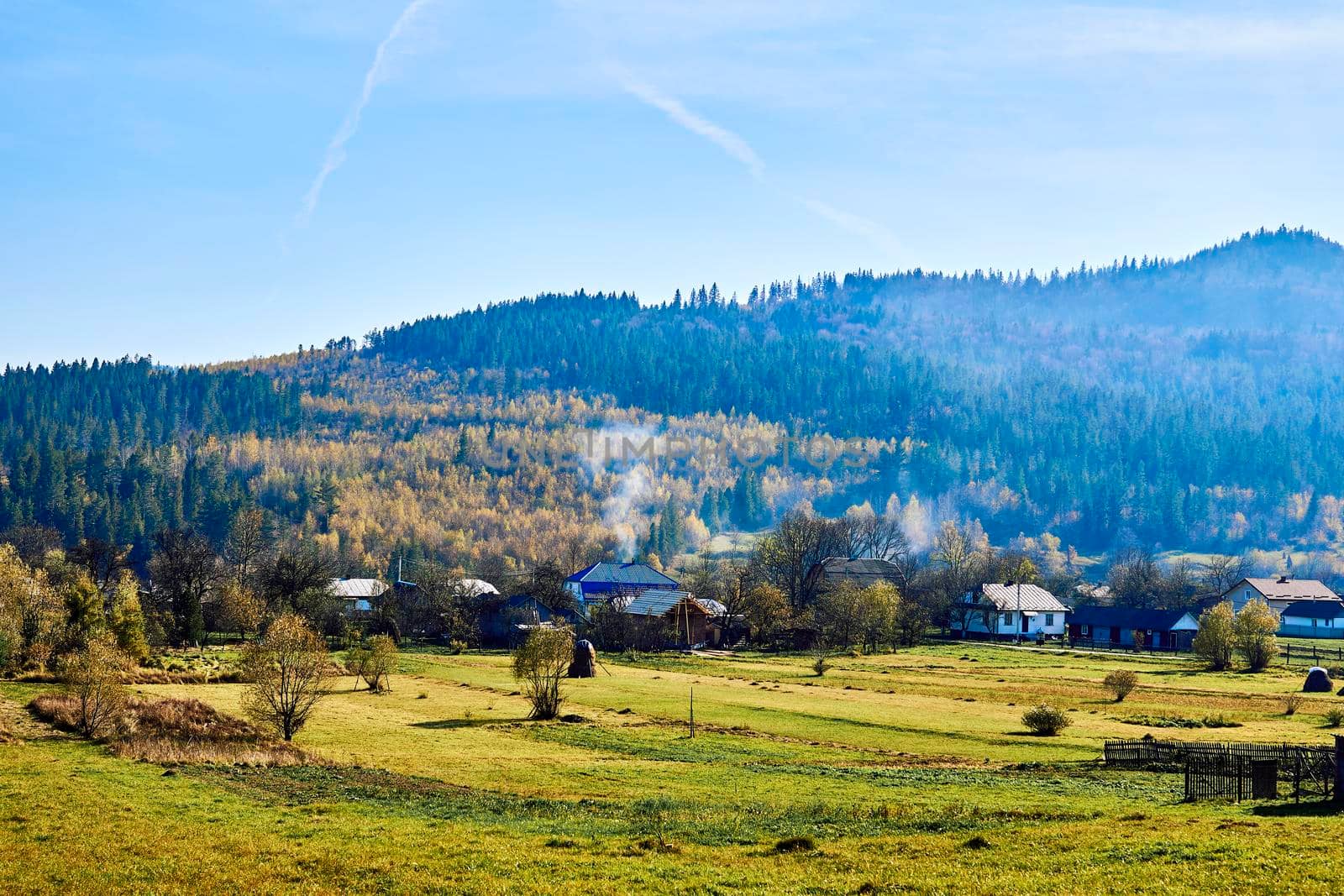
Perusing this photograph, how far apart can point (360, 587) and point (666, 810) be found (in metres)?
115

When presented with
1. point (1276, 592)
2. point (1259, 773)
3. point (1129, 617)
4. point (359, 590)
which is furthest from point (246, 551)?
point (1276, 592)

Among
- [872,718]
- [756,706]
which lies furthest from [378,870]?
[756,706]

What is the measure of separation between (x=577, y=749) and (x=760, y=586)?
230 ft

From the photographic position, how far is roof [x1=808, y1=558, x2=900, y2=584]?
138 meters

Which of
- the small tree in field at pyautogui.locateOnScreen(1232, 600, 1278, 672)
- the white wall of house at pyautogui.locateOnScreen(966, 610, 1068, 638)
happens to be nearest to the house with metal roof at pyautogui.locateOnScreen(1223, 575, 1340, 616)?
the white wall of house at pyautogui.locateOnScreen(966, 610, 1068, 638)

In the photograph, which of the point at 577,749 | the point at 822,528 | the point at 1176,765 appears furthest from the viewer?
the point at 822,528

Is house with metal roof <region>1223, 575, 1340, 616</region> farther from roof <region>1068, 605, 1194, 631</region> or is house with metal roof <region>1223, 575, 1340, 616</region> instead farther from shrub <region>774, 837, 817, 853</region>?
shrub <region>774, 837, 817, 853</region>

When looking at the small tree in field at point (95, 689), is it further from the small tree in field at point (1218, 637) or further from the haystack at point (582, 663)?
the small tree in field at point (1218, 637)

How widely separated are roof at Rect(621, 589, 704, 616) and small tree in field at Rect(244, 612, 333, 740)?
62.9m

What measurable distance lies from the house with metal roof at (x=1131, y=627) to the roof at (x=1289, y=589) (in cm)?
1992

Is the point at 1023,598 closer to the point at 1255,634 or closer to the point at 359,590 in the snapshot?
the point at 1255,634

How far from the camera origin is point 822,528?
130 m

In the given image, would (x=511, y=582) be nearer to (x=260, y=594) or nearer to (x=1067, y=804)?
(x=260, y=594)

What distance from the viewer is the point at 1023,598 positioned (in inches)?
5039
